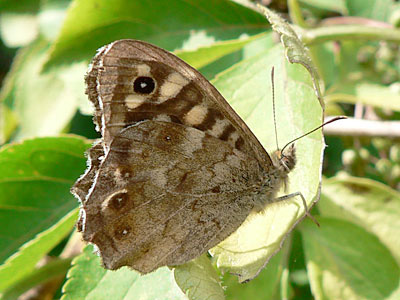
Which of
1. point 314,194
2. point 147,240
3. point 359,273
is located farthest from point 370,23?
point 147,240

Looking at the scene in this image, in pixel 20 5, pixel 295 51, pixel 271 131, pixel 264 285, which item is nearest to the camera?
pixel 295 51

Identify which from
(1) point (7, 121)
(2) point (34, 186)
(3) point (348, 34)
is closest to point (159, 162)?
(2) point (34, 186)

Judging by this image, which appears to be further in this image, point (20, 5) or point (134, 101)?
point (20, 5)

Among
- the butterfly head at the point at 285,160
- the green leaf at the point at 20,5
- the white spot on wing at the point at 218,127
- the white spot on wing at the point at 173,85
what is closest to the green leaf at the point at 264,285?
the butterfly head at the point at 285,160

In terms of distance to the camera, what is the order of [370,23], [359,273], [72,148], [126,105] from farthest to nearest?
1. [370,23]
2. [72,148]
3. [359,273]
4. [126,105]

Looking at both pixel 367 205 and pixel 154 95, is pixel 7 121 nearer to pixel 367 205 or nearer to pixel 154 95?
pixel 154 95

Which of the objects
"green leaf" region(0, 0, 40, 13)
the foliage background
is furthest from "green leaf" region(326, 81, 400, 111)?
"green leaf" region(0, 0, 40, 13)

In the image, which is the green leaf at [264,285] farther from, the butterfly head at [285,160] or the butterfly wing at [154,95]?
the butterfly wing at [154,95]

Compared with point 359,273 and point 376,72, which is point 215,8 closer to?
point 376,72
